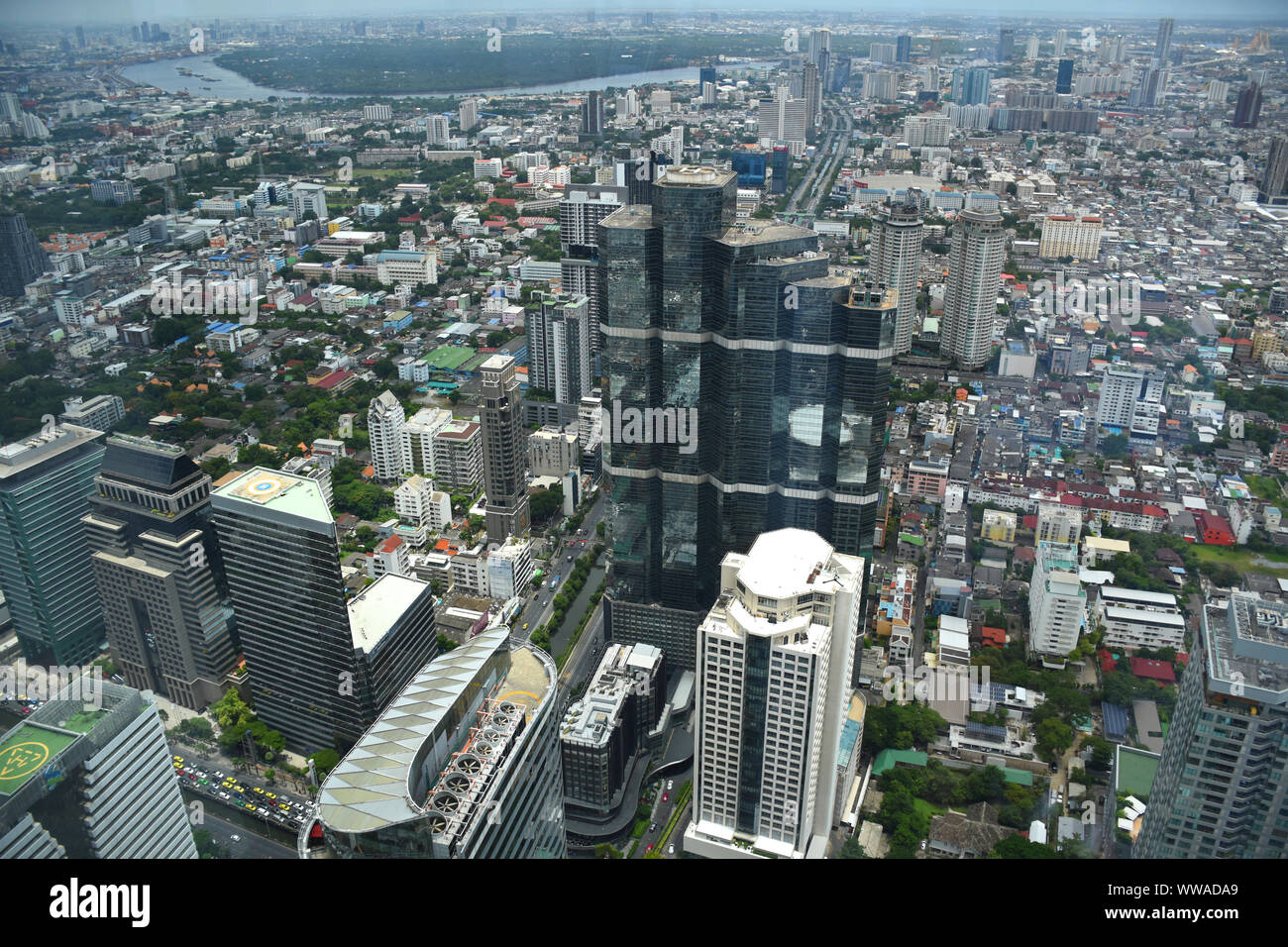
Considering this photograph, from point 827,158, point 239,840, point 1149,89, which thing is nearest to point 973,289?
point 1149,89

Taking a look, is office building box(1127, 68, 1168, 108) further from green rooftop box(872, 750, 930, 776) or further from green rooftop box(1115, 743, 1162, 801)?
green rooftop box(872, 750, 930, 776)

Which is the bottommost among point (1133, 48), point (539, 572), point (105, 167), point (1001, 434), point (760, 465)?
point (539, 572)

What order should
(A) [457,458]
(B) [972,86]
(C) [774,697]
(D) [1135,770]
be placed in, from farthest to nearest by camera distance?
(B) [972,86] < (A) [457,458] < (D) [1135,770] < (C) [774,697]

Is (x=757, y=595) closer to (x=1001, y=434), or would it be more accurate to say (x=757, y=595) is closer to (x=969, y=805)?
(x=969, y=805)

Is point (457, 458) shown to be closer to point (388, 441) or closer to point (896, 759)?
point (388, 441)

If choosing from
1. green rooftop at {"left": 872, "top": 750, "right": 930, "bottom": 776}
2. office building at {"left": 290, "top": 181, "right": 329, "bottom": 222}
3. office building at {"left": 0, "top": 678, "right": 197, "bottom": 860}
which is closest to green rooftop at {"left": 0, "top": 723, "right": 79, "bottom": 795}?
office building at {"left": 0, "top": 678, "right": 197, "bottom": 860}

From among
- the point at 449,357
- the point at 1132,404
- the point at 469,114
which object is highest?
the point at 469,114
